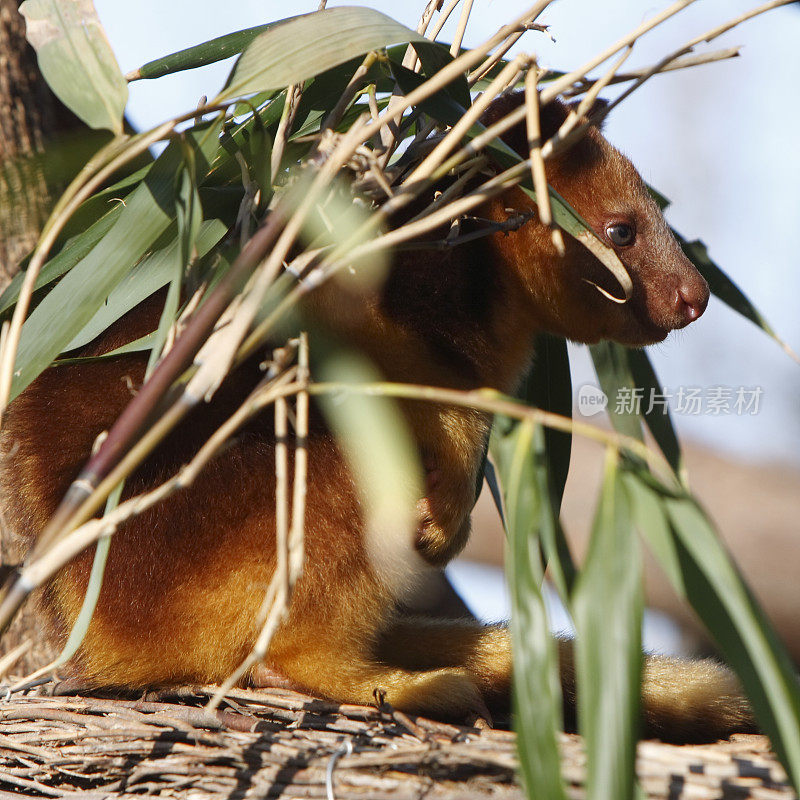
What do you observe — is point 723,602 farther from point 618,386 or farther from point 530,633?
point 618,386

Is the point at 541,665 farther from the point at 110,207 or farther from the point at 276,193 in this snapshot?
the point at 110,207

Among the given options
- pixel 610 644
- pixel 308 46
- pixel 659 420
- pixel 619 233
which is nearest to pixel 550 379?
pixel 659 420

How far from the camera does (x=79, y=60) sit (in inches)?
60.2

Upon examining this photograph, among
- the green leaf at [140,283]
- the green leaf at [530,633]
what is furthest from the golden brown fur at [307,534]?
the green leaf at [530,633]

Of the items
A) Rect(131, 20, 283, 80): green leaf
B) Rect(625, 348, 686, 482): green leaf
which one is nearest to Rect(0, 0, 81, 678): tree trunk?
Rect(131, 20, 283, 80): green leaf

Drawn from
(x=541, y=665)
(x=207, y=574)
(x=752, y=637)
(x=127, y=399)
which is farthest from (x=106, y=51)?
(x=752, y=637)

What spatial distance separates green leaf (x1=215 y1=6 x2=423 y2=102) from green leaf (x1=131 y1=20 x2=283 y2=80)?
32cm

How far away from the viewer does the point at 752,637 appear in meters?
1.07

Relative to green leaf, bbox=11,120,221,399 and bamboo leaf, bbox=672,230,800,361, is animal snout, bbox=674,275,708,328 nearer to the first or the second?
bamboo leaf, bbox=672,230,800,361

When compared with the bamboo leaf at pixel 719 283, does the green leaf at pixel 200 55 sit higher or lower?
higher

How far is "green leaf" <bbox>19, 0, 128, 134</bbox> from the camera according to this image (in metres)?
1.51

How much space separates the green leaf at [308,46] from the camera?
4.83 ft

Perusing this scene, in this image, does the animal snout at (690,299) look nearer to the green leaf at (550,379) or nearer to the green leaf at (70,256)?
the green leaf at (550,379)

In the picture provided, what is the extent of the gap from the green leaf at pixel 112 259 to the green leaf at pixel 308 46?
13cm
